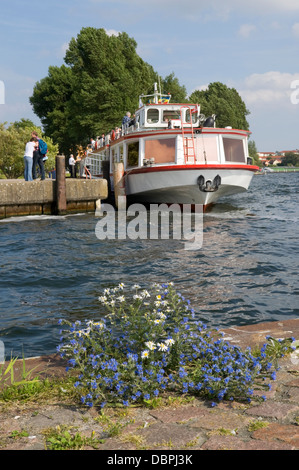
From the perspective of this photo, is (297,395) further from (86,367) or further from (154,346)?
(86,367)

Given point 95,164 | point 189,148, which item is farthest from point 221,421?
point 95,164

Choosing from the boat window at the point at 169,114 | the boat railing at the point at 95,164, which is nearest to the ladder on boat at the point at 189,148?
the boat window at the point at 169,114

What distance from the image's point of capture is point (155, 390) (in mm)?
3674

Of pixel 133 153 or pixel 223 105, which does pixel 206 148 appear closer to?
pixel 133 153

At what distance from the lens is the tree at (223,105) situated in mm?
81000

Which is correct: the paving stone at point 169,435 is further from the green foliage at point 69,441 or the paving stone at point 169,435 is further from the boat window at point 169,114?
the boat window at point 169,114

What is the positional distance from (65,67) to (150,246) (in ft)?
163

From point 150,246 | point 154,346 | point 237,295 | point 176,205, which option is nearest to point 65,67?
point 176,205

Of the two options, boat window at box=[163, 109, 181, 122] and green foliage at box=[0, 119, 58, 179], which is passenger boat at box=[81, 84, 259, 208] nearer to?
boat window at box=[163, 109, 181, 122]

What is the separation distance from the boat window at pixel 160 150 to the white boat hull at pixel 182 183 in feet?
1.90

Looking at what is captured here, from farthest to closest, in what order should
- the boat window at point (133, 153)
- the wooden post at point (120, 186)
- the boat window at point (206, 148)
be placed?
the wooden post at point (120, 186), the boat window at point (133, 153), the boat window at point (206, 148)

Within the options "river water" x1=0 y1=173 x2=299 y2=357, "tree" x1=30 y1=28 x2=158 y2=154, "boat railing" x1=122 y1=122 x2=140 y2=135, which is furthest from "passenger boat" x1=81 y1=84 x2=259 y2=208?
"tree" x1=30 y1=28 x2=158 y2=154

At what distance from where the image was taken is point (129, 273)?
10078 mm

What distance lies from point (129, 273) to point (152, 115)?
15314 mm
